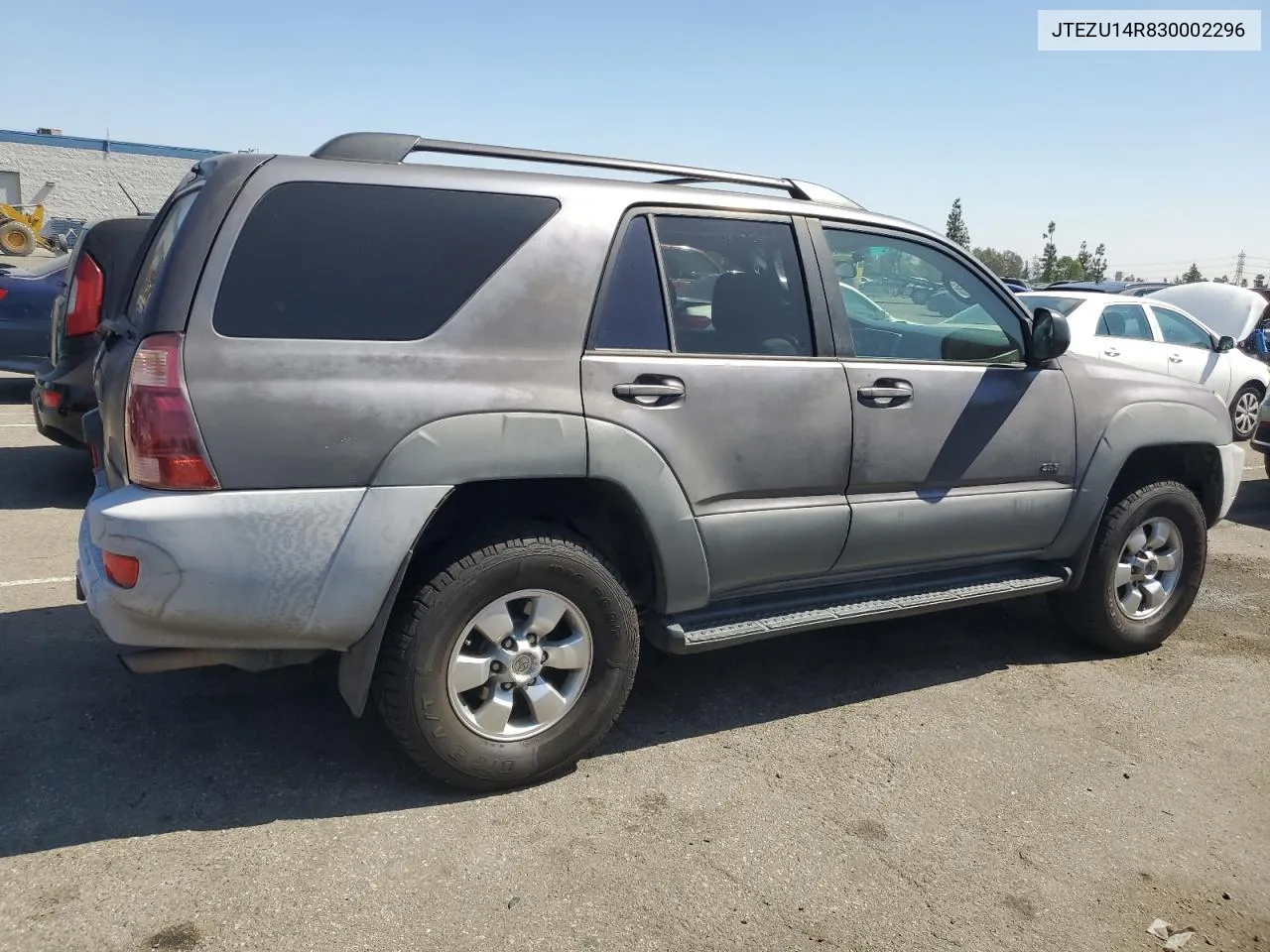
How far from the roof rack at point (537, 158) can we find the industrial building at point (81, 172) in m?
45.3

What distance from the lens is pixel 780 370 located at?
3680mm

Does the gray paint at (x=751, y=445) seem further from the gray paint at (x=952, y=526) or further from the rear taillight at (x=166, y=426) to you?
the rear taillight at (x=166, y=426)

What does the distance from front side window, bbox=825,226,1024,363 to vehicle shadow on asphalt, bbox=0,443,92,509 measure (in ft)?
16.9

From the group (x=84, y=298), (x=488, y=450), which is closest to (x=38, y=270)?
(x=84, y=298)

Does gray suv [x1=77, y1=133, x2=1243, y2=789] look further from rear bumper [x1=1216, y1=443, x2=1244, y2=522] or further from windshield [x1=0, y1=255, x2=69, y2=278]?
windshield [x1=0, y1=255, x2=69, y2=278]

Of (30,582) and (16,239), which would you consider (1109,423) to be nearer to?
(30,582)

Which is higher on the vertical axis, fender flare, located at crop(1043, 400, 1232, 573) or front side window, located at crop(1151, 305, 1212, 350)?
front side window, located at crop(1151, 305, 1212, 350)

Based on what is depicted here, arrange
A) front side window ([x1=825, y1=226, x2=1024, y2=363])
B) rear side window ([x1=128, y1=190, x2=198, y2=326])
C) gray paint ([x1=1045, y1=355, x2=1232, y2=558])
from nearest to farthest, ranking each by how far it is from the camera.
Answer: rear side window ([x1=128, y1=190, x2=198, y2=326])
front side window ([x1=825, y1=226, x2=1024, y2=363])
gray paint ([x1=1045, y1=355, x2=1232, y2=558])

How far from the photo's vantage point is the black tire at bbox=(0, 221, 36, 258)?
3066cm

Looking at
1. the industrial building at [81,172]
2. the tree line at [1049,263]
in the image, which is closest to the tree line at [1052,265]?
the tree line at [1049,263]

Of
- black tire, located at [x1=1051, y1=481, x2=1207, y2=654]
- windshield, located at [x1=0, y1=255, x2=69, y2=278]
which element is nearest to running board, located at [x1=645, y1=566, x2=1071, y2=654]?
black tire, located at [x1=1051, y1=481, x2=1207, y2=654]

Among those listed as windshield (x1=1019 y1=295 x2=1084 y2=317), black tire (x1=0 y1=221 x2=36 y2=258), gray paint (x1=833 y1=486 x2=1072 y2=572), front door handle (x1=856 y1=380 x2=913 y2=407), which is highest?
black tire (x1=0 y1=221 x2=36 y2=258)

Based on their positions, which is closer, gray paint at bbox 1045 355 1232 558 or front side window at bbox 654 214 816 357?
front side window at bbox 654 214 816 357

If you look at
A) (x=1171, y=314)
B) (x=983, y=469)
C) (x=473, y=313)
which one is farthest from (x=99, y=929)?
(x=1171, y=314)
